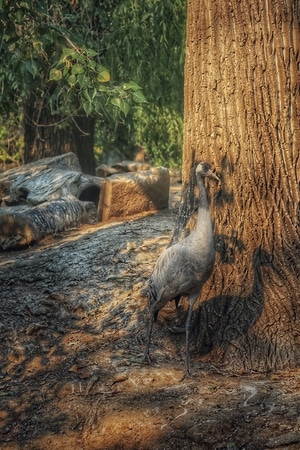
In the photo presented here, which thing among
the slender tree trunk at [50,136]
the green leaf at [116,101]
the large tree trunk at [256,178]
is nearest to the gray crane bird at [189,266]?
the large tree trunk at [256,178]

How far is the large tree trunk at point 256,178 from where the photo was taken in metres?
6.77

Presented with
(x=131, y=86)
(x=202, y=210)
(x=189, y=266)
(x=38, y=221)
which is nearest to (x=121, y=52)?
(x=38, y=221)

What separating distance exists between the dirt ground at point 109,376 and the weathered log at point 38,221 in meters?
0.84

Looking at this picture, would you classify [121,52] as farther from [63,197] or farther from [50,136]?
[63,197]

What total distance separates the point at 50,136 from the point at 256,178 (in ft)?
27.2

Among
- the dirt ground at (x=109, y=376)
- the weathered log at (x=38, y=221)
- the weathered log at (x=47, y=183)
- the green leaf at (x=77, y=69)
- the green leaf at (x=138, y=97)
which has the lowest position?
the dirt ground at (x=109, y=376)

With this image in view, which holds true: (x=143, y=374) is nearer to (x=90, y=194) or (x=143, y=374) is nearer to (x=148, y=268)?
(x=148, y=268)

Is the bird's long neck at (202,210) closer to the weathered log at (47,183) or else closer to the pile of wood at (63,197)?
the pile of wood at (63,197)

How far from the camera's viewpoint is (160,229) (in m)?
9.90

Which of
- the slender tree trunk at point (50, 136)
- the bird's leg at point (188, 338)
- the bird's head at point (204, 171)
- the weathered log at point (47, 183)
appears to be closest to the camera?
the bird's leg at point (188, 338)

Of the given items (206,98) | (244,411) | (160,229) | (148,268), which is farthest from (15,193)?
(244,411)

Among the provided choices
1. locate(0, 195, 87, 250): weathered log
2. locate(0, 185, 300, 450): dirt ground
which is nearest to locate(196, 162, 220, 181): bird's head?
locate(0, 185, 300, 450): dirt ground

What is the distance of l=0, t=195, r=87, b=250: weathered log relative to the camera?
1032 cm

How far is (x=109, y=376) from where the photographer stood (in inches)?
267
